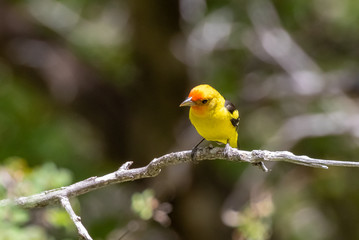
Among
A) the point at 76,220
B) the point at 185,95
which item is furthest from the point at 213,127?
the point at 185,95

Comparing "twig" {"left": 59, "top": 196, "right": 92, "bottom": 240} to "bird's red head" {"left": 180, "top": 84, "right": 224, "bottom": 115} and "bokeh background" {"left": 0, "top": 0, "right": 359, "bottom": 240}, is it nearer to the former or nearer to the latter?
"bird's red head" {"left": 180, "top": 84, "right": 224, "bottom": 115}

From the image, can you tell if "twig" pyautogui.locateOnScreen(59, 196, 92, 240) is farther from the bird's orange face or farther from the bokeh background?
the bokeh background

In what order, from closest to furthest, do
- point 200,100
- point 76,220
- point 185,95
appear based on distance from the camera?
1. point 76,220
2. point 200,100
3. point 185,95

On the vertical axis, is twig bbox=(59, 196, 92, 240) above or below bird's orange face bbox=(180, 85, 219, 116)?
below

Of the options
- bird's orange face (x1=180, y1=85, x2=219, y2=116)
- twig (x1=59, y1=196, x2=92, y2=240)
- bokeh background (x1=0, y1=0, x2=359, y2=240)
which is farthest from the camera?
bokeh background (x1=0, y1=0, x2=359, y2=240)

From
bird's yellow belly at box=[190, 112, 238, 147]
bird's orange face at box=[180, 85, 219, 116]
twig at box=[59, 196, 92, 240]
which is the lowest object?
twig at box=[59, 196, 92, 240]

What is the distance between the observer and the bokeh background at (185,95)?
6.62 m

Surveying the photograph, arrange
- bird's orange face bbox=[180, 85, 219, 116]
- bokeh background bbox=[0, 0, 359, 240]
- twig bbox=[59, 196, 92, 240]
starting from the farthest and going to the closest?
bokeh background bbox=[0, 0, 359, 240] → bird's orange face bbox=[180, 85, 219, 116] → twig bbox=[59, 196, 92, 240]

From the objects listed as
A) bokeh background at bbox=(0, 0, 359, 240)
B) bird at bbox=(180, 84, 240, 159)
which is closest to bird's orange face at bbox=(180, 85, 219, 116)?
bird at bbox=(180, 84, 240, 159)

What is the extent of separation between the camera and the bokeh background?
21.7 feet

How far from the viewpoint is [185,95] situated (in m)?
6.71

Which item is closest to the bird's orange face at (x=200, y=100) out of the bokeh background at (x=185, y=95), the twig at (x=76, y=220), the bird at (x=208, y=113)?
the bird at (x=208, y=113)

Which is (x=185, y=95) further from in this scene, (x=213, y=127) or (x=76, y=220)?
(x=76, y=220)

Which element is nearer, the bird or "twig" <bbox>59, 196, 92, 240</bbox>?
"twig" <bbox>59, 196, 92, 240</bbox>
